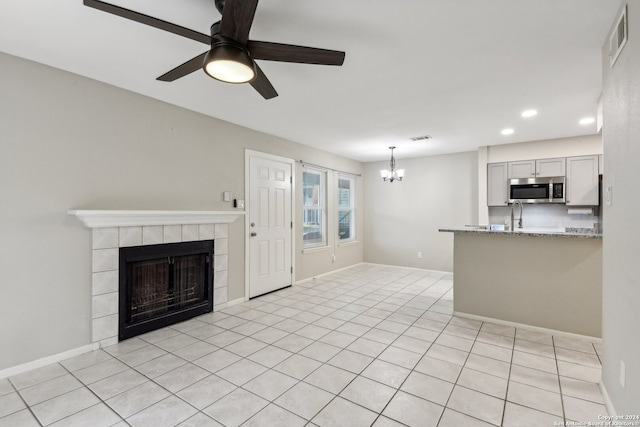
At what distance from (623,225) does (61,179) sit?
4079 millimetres

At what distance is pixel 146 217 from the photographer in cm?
311

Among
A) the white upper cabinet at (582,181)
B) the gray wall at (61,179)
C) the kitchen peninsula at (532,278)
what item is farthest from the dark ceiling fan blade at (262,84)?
the white upper cabinet at (582,181)

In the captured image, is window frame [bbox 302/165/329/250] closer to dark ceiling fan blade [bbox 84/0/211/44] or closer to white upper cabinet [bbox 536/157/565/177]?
white upper cabinet [bbox 536/157/565/177]

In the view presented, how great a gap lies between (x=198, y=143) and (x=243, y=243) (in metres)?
1.47

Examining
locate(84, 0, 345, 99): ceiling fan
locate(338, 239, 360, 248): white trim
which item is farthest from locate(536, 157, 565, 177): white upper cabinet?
locate(84, 0, 345, 99): ceiling fan

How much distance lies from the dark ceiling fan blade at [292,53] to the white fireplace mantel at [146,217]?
202cm

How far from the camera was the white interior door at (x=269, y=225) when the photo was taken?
4.48 metres

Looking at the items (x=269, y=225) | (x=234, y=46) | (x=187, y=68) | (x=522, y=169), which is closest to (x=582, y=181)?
(x=522, y=169)

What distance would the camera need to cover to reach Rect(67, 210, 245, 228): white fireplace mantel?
2717 mm

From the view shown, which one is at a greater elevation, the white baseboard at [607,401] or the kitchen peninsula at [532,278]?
the kitchen peninsula at [532,278]

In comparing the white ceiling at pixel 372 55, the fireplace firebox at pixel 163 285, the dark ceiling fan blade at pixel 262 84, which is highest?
the white ceiling at pixel 372 55

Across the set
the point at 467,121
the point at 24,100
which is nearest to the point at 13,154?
the point at 24,100

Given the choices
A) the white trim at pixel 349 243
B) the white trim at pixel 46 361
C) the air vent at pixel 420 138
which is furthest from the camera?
the white trim at pixel 349 243

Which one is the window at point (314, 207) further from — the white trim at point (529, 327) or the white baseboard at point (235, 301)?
the white trim at point (529, 327)
